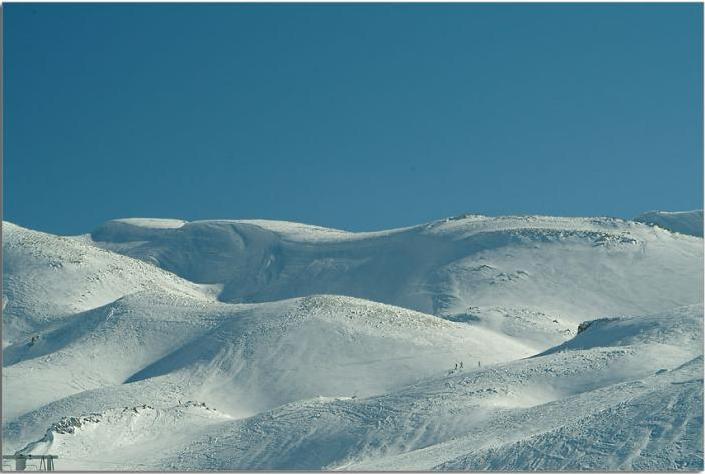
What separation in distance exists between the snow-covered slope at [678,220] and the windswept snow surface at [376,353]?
2944 cm

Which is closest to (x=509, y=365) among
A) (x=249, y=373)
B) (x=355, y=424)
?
(x=355, y=424)

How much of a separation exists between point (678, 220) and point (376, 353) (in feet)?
280

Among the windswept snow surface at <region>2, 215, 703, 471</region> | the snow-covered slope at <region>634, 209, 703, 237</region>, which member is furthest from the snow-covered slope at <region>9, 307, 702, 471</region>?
the snow-covered slope at <region>634, 209, 703, 237</region>

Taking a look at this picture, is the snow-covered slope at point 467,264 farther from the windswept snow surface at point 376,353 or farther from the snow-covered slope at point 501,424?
the snow-covered slope at point 501,424

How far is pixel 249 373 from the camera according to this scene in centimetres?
5600

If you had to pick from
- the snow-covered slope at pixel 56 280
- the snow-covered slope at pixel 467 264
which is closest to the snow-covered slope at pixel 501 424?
Result: the snow-covered slope at pixel 467 264

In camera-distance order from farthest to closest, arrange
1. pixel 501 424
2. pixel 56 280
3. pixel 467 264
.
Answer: pixel 467 264 → pixel 56 280 → pixel 501 424

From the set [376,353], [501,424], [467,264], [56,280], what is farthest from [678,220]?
[501,424]

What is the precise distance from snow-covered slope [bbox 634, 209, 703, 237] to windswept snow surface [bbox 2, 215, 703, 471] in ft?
96.6

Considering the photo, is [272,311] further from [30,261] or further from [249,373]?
[30,261]

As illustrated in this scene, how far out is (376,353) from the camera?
5728 centimetres

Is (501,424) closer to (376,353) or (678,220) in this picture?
(376,353)

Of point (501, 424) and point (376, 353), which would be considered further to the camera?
point (376, 353)

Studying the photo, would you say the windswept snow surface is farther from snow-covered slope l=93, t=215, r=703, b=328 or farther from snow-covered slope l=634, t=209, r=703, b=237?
Answer: snow-covered slope l=634, t=209, r=703, b=237
